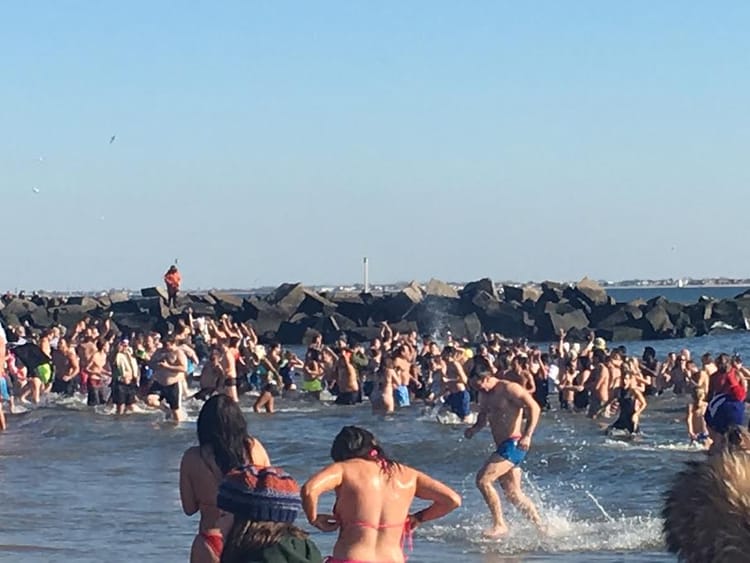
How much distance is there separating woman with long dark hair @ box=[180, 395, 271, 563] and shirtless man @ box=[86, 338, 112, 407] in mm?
18226

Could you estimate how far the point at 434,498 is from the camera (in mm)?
5531

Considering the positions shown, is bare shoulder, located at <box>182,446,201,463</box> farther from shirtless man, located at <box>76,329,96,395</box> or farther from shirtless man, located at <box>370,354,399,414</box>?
shirtless man, located at <box>76,329,96,395</box>

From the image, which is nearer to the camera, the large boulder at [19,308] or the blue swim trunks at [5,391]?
the blue swim trunks at [5,391]

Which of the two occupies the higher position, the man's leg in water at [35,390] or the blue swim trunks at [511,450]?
the blue swim trunks at [511,450]

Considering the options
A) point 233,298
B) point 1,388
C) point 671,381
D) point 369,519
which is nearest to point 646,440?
point 671,381

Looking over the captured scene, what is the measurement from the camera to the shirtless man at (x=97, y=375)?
75.9 feet

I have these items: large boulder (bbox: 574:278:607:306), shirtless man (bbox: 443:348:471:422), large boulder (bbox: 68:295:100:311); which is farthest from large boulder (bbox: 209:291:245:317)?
shirtless man (bbox: 443:348:471:422)

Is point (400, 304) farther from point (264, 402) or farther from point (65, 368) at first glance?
point (264, 402)

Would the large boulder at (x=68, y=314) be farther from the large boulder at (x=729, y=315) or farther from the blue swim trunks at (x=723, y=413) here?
the blue swim trunks at (x=723, y=413)

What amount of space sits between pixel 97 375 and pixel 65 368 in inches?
33.5

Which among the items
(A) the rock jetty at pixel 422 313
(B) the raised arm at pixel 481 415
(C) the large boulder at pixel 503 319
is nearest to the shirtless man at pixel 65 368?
(B) the raised arm at pixel 481 415

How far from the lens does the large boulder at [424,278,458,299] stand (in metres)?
60.9

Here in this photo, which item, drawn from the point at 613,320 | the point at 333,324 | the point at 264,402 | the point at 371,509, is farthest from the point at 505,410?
the point at 613,320

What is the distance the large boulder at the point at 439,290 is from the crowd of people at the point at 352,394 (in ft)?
85.4
